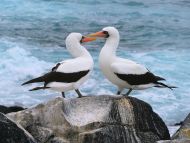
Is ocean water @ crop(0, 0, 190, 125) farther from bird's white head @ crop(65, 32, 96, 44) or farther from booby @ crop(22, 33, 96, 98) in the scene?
booby @ crop(22, 33, 96, 98)

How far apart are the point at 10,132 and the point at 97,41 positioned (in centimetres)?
1443

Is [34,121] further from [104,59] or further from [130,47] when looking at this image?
[130,47]

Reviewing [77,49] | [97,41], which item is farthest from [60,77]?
[97,41]

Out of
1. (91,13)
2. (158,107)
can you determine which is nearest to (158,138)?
(158,107)

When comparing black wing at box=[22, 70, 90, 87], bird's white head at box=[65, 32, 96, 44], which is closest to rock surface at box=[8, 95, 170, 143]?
black wing at box=[22, 70, 90, 87]

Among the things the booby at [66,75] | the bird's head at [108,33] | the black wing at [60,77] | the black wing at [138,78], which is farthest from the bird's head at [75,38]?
the black wing at [138,78]

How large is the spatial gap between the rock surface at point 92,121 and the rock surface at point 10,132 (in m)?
0.58

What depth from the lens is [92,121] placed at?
863cm

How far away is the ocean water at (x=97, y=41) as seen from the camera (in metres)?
16.2

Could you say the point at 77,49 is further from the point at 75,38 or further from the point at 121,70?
the point at 121,70

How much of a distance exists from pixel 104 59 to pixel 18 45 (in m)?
11.9

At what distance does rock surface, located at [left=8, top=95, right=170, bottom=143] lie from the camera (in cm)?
858

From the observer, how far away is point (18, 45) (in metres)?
21.3

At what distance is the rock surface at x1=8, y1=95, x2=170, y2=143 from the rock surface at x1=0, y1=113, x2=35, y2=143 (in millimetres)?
578
